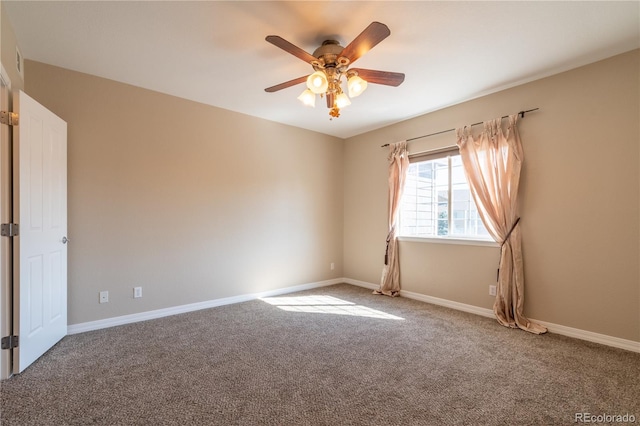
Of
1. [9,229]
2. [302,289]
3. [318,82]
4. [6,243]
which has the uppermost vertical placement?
[318,82]

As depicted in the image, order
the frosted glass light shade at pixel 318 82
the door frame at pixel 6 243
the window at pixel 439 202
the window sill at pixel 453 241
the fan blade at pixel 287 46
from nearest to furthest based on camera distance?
the fan blade at pixel 287 46 → the door frame at pixel 6 243 → the frosted glass light shade at pixel 318 82 → the window sill at pixel 453 241 → the window at pixel 439 202

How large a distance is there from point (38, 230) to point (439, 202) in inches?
170

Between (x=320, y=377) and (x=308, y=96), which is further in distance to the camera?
(x=308, y=96)

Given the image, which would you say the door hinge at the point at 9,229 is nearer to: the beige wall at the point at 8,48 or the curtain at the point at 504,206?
the beige wall at the point at 8,48

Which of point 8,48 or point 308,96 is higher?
point 8,48

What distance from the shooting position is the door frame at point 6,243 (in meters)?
2.04

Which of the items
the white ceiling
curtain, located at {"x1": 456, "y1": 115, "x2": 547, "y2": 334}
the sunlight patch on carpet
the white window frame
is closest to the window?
the white window frame

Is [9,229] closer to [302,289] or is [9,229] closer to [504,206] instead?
[302,289]

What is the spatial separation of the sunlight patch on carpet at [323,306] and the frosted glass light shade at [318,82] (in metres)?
2.58

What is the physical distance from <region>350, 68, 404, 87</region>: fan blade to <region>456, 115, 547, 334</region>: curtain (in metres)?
1.64

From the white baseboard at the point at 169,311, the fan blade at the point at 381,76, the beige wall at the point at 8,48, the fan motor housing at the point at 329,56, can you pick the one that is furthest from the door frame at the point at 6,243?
the fan blade at the point at 381,76

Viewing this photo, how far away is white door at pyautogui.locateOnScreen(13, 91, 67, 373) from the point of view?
2.14 m

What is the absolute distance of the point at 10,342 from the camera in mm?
2102

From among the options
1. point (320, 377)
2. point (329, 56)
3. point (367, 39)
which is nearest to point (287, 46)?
point (329, 56)
